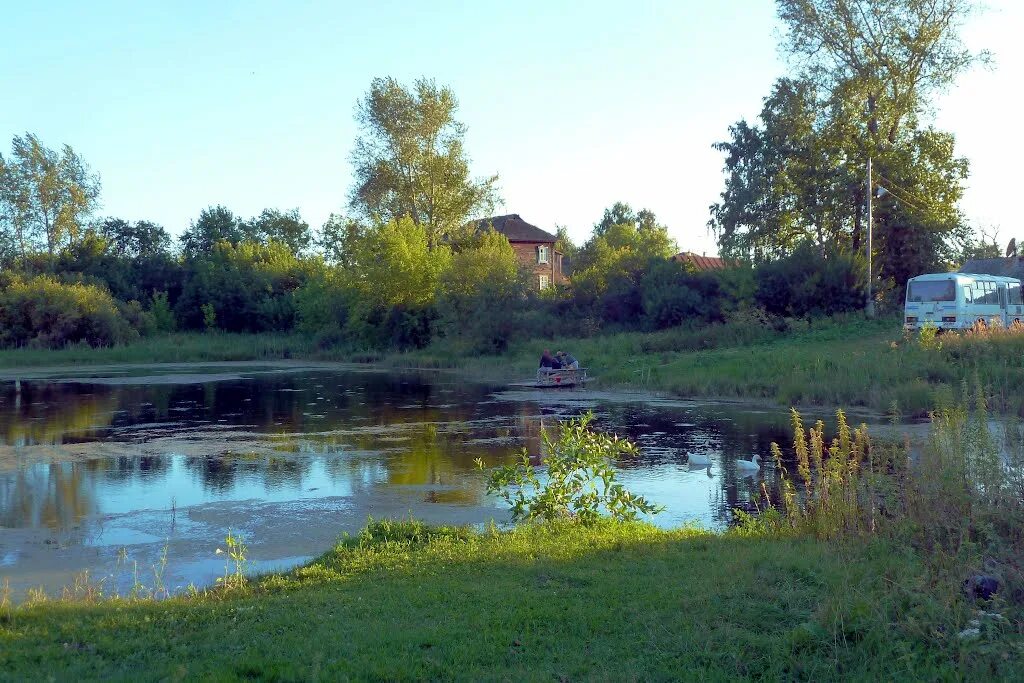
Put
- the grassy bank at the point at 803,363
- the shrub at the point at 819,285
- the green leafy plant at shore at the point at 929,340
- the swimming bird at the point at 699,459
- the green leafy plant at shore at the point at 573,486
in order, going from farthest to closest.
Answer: the shrub at the point at 819,285 → the green leafy plant at shore at the point at 929,340 → the grassy bank at the point at 803,363 → the swimming bird at the point at 699,459 → the green leafy plant at shore at the point at 573,486

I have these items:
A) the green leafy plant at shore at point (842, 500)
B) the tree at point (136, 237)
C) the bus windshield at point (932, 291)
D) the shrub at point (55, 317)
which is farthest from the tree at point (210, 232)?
the green leafy plant at shore at point (842, 500)

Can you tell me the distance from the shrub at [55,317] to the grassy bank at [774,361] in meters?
2.96

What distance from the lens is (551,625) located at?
6.77 meters

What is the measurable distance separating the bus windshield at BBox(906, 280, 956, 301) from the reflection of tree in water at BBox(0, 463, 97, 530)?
31.3 m

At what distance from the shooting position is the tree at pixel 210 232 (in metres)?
93.0

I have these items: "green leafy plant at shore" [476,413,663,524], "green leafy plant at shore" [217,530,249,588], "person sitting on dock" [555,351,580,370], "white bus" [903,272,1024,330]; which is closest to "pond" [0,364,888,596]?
"green leafy plant at shore" [217,530,249,588]

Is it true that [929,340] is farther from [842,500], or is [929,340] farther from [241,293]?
[241,293]

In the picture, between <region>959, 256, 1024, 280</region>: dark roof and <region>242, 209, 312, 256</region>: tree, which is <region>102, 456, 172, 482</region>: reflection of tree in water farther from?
<region>242, 209, 312, 256</region>: tree

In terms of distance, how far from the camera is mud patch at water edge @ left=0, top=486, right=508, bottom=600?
1029 centimetres

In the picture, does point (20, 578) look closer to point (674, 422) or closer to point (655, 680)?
point (655, 680)

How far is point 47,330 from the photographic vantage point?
2539 inches

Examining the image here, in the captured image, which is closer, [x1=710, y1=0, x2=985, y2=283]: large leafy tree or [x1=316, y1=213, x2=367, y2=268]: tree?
[x1=710, y1=0, x2=985, y2=283]: large leafy tree

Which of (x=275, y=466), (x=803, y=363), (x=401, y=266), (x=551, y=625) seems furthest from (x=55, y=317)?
(x=551, y=625)

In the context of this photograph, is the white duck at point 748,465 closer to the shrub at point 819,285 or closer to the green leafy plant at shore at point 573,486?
the green leafy plant at shore at point 573,486
